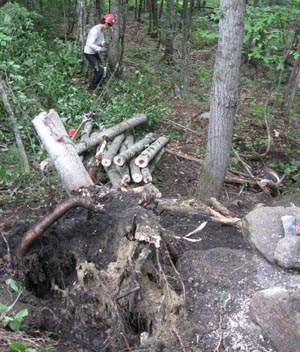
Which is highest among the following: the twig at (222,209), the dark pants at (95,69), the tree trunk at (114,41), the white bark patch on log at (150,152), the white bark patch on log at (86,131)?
the tree trunk at (114,41)

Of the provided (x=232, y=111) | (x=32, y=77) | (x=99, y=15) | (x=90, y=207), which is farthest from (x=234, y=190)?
(x=99, y=15)

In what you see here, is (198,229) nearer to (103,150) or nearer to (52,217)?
(52,217)

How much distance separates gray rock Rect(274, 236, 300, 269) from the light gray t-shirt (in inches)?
303

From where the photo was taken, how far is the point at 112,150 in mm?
7770

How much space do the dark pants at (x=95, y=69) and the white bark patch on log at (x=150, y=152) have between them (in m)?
Answer: 2.85

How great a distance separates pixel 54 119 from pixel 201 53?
1115 cm

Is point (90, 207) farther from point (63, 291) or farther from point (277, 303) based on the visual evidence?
point (277, 303)

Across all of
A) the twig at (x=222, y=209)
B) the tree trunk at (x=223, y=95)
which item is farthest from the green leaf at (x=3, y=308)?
the tree trunk at (x=223, y=95)

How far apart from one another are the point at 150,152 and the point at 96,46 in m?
3.93

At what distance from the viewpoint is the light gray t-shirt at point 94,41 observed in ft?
33.8

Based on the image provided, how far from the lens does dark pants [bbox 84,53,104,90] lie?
34.5 feet

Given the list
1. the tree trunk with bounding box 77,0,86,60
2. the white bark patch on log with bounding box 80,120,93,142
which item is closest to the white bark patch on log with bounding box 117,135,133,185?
the white bark patch on log with bounding box 80,120,93,142

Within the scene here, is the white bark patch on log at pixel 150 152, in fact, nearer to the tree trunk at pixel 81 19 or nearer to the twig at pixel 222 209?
the twig at pixel 222 209

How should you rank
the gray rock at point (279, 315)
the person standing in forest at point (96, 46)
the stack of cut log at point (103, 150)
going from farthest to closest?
the person standing in forest at point (96, 46), the stack of cut log at point (103, 150), the gray rock at point (279, 315)
